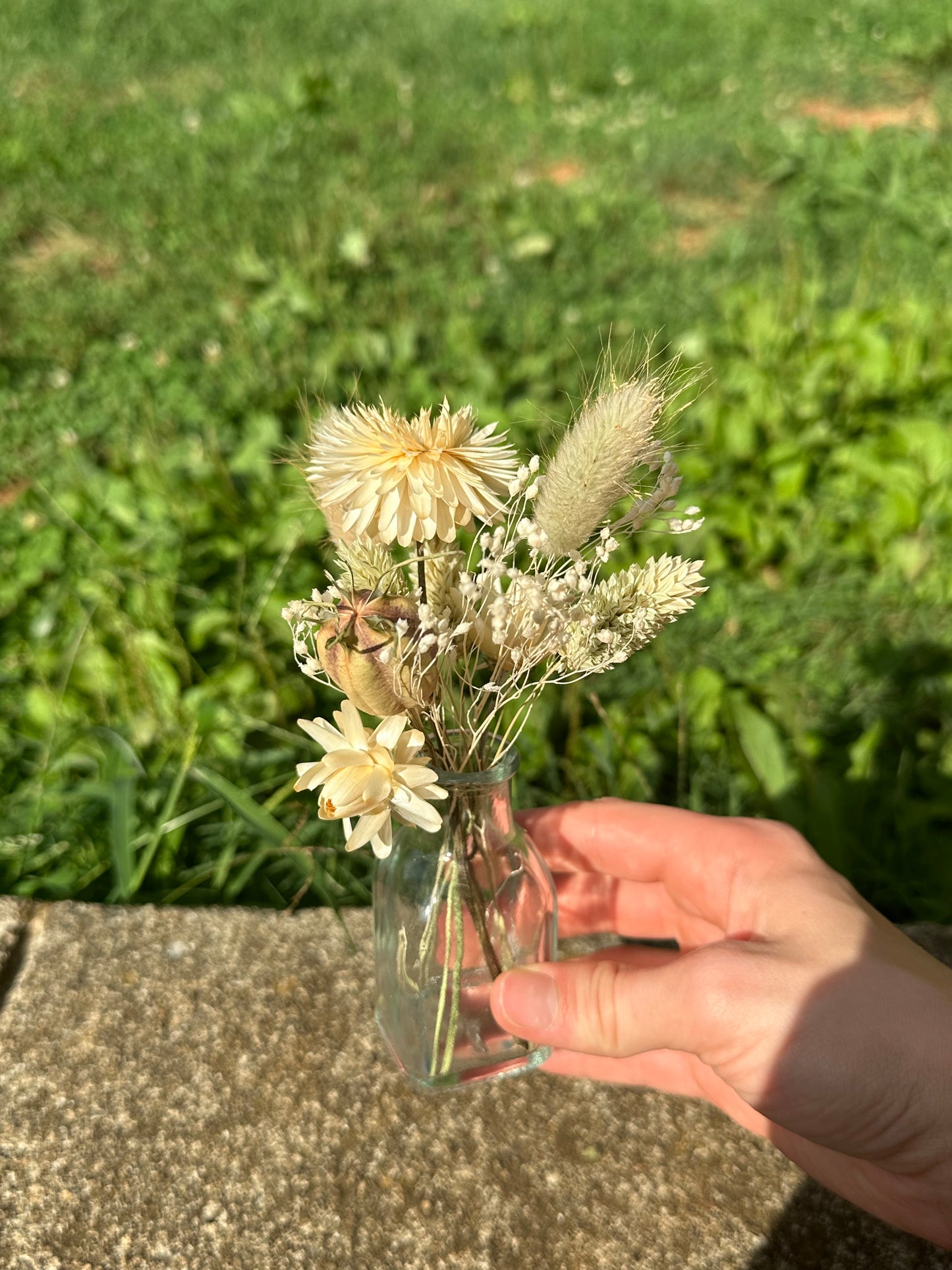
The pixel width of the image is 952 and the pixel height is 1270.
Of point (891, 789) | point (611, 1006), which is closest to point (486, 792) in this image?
point (611, 1006)

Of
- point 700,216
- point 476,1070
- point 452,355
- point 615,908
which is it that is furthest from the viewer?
point 700,216

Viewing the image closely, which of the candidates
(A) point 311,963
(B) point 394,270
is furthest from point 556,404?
(A) point 311,963

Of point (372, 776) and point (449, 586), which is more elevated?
point (449, 586)

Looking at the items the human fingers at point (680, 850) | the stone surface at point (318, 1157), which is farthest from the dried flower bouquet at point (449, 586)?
the stone surface at point (318, 1157)

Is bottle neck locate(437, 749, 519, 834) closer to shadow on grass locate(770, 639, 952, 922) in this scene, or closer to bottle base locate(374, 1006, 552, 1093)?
bottle base locate(374, 1006, 552, 1093)

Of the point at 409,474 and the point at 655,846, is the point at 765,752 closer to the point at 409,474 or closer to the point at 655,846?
the point at 655,846

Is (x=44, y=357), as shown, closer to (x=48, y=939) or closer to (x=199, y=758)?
(x=199, y=758)

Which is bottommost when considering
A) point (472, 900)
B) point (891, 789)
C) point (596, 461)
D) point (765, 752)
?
point (891, 789)
